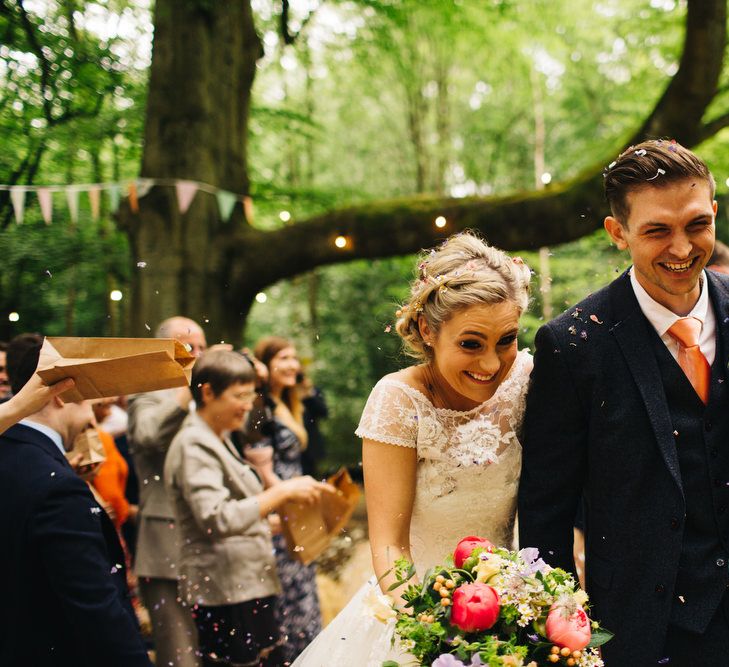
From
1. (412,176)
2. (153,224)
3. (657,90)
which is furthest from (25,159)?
(412,176)

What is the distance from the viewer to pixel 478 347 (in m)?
2.26

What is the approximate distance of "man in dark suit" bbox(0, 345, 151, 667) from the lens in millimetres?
2100

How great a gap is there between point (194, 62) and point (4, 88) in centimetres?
156

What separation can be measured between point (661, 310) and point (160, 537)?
285cm

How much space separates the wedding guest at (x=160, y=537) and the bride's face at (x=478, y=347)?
5.97ft

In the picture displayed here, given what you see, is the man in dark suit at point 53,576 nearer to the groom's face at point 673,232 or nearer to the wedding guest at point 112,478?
the wedding guest at point 112,478

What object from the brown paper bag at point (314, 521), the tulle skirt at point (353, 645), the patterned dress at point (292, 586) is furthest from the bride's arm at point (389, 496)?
the patterned dress at point (292, 586)

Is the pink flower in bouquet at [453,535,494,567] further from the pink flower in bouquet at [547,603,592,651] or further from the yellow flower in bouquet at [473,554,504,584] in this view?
the pink flower in bouquet at [547,603,592,651]

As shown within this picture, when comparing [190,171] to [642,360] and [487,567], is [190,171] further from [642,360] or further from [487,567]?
[487,567]

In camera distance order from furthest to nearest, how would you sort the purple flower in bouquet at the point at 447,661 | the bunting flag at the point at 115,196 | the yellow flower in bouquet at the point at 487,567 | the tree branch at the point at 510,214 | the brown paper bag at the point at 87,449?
the bunting flag at the point at 115,196 < the tree branch at the point at 510,214 < the brown paper bag at the point at 87,449 < the yellow flower in bouquet at the point at 487,567 < the purple flower in bouquet at the point at 447,661

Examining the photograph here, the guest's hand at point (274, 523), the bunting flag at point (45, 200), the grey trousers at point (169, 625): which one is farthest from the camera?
the bunting flag at point (45, 200)

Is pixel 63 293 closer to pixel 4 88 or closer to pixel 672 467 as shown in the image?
pixel 4 88

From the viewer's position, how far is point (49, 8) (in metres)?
5.33

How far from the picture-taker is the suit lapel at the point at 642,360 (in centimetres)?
204
